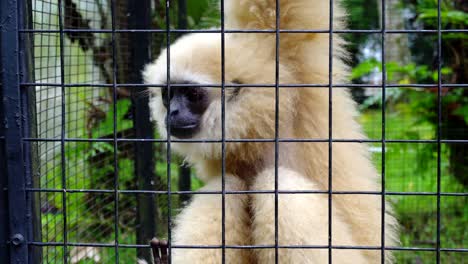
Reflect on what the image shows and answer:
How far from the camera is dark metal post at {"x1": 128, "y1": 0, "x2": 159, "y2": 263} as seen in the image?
14.9ft

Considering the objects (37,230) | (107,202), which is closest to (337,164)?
(37,230)

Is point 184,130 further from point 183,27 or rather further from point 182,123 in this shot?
point 183,27

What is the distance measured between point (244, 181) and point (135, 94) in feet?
4.89

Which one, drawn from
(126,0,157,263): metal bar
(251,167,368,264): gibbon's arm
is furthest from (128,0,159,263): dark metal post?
(251,167,368,264): gibbon's arm

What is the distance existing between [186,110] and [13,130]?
1363 millimetres

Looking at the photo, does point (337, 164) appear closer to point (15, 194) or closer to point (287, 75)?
point (287, 75)

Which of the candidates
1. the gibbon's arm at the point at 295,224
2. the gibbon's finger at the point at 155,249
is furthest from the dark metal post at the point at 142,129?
the gibbon's arm at the point at 295,224

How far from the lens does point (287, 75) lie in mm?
3436

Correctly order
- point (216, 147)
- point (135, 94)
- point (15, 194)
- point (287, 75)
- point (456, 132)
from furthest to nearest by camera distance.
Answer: point (456, 132) < point (135, 94) < point (216, 147) < point (287, 75) < point (15, 194)

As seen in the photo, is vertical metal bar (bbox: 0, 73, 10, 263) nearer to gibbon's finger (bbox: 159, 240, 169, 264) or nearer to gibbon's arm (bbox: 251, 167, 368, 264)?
gibbon's finger (bbox: 159, 240, 169, 264)

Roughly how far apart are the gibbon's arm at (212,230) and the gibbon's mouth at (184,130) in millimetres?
587

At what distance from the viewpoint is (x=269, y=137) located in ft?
11.5

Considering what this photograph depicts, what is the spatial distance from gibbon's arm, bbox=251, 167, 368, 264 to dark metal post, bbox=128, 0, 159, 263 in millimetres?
1579

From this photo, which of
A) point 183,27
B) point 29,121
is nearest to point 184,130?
point 29,121
